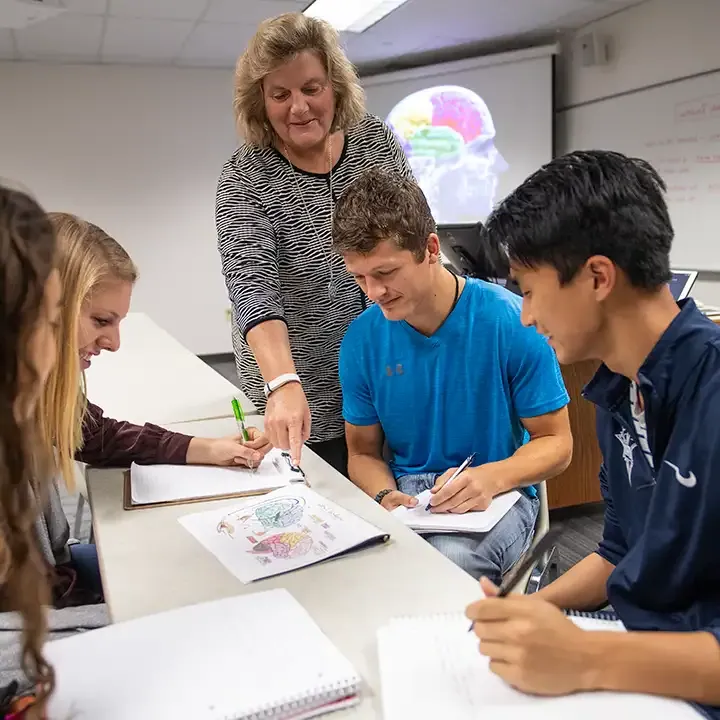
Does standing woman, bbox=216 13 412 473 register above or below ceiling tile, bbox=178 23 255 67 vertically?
below

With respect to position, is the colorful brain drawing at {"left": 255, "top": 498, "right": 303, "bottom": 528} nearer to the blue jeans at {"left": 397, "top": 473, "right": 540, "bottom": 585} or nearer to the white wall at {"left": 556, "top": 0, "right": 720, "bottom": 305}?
the blue jeans at {"left": 397, "top": 473, "right": 540, "bottom": 585}

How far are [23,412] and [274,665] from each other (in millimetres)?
372

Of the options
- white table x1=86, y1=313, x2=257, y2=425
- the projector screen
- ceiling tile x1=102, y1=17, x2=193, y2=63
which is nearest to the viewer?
white table x1=86, y1=313, x2=257, y2=425

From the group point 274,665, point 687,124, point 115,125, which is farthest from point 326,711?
point 115,125

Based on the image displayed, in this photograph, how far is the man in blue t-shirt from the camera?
1467 mm

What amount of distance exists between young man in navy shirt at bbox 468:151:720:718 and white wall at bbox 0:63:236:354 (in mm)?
5674

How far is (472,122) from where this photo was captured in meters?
5.95

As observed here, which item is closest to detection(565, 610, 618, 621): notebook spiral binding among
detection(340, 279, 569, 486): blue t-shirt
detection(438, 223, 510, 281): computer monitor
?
detection(340, 279, 569, 486): blue t-shirt

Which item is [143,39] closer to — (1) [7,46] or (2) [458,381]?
(1) [7,46]

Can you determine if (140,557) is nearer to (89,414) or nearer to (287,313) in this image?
(89,414)

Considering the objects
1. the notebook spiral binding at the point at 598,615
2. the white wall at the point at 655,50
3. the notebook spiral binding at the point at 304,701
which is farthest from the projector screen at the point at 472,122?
the notebook spiral binding at the point at 304,701

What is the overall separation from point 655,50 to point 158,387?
13.8 feet

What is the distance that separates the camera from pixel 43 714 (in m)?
0.68

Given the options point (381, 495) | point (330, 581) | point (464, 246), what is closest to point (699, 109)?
point (464, 246)
